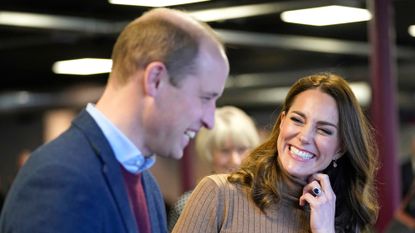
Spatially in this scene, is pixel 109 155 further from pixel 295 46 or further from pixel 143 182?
pixel 295 46

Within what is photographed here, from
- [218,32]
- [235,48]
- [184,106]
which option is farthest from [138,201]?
[235,48]

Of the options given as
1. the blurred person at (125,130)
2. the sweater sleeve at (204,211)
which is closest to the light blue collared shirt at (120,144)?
the blurred person at (125,130)

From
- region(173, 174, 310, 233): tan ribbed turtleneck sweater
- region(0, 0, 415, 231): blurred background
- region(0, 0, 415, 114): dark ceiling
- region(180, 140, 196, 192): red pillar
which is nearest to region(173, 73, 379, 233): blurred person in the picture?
region(173, 174, 310, 233): tan ribbed turtleneck sweater

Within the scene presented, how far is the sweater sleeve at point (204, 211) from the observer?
8.95ft

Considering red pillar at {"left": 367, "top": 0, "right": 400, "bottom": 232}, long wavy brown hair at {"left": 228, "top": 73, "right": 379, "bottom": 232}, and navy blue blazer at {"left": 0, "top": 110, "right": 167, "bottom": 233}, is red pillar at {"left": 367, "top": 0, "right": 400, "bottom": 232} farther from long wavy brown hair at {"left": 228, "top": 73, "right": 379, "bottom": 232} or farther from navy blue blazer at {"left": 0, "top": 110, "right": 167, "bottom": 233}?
navy blue blazer at {"left": 0, "top": 110, "right": 167, "bottom": 233}

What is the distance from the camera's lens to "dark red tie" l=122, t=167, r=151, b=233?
1896 mm

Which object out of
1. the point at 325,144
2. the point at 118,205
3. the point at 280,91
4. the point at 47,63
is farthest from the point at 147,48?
the point at 280,91

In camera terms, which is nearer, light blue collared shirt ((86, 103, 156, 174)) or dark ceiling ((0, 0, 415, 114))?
light blue collared shirt ((86, 103, 156, 174))

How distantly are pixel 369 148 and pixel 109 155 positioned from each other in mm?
1510

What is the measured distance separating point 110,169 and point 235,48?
31.5 ft

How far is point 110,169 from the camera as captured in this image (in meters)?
1.81

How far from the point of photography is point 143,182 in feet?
6.62

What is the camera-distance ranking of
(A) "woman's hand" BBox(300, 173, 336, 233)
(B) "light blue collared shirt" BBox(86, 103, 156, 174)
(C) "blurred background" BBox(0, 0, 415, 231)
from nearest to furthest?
(B) "light blue collared shirt" BBox(86, 103, 156, 174)
(A) "woman's hand" BBox(300, 173, 336, 233)
(C) "blurred background" BBox(0, 0, 415, 231)

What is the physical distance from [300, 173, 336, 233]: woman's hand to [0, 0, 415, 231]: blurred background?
510 mm
